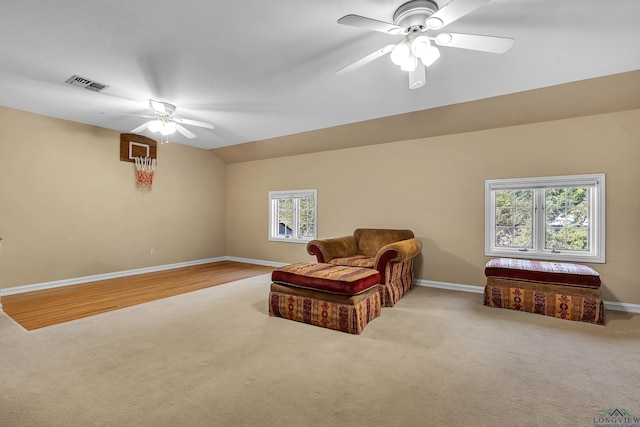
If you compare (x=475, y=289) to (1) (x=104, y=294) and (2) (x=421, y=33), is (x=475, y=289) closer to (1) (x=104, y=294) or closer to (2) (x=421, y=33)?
(2) (x=421, y=33)

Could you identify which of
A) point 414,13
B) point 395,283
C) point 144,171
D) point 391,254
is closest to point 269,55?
point 414,13

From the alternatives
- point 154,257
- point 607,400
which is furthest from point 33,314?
point 607,400

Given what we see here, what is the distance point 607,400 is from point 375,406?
4.56 ft

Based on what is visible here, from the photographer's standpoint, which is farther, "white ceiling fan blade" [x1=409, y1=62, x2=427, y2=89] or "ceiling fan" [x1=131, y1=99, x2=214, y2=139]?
"ceiling fan" [x1=131, y1=99, x2=214, y2=139]

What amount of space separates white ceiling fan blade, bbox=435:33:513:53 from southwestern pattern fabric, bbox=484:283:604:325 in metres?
2.58

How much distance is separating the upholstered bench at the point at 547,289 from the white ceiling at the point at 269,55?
2013 millimetres

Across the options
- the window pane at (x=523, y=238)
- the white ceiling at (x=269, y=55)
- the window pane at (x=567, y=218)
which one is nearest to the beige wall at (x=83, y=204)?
the white ceiling at (x=269, y=55)

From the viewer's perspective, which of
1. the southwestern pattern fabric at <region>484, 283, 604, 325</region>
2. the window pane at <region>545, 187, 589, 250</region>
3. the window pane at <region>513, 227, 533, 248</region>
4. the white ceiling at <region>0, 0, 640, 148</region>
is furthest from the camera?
the window pane at <region>513, 227, 533, 248</region>

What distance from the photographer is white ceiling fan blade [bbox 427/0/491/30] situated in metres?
1.77

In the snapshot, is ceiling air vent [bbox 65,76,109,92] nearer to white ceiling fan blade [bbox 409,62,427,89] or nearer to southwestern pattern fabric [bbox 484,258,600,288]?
white ceiling fan blade [bbox 409,62,427,89]

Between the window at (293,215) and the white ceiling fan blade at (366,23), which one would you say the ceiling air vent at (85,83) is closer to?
the white ceiling fan blade at (366,23)

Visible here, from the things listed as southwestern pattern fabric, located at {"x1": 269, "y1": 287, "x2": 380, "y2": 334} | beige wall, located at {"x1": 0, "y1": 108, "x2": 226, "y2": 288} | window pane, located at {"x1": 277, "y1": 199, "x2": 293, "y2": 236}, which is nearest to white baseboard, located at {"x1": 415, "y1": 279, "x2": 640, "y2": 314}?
southwestern pattern fabric, located at {"x1": 269, "y1": 287, "x2": 380, "y2": 334}

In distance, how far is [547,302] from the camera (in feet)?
10.8

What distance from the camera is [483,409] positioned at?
1.74m
